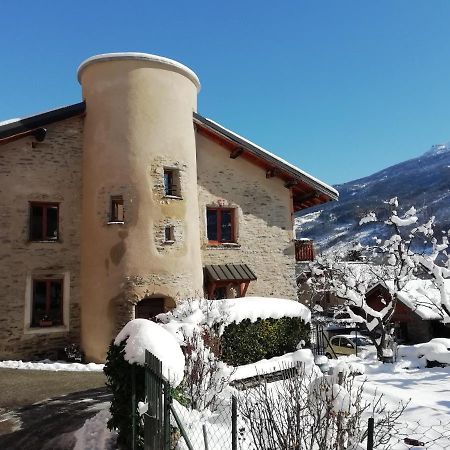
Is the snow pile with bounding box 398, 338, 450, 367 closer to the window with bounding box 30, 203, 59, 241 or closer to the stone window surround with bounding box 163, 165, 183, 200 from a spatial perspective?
the stone window surround with bounding box 163, 165, 183, 200

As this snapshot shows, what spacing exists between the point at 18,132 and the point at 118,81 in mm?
3861

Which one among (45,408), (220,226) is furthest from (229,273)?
(45,408)

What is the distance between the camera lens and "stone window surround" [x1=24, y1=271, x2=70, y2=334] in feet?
46.9

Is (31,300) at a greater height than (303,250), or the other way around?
(303,250)

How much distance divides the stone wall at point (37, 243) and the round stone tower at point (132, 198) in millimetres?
443

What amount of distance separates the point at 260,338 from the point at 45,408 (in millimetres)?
5219

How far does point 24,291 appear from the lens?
562 inches

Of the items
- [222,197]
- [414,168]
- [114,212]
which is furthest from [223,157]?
[414,168]

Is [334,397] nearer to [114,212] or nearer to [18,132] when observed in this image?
[114,212]

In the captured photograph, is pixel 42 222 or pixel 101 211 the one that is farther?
pixel 42 222

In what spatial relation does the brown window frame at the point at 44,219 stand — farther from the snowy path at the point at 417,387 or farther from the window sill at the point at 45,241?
the snowy path at the point at 417,387

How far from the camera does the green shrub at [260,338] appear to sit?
10.1 metres

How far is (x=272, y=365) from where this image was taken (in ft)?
33.1

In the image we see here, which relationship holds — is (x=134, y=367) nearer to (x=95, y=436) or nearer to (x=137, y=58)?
(x=95, y=436)
